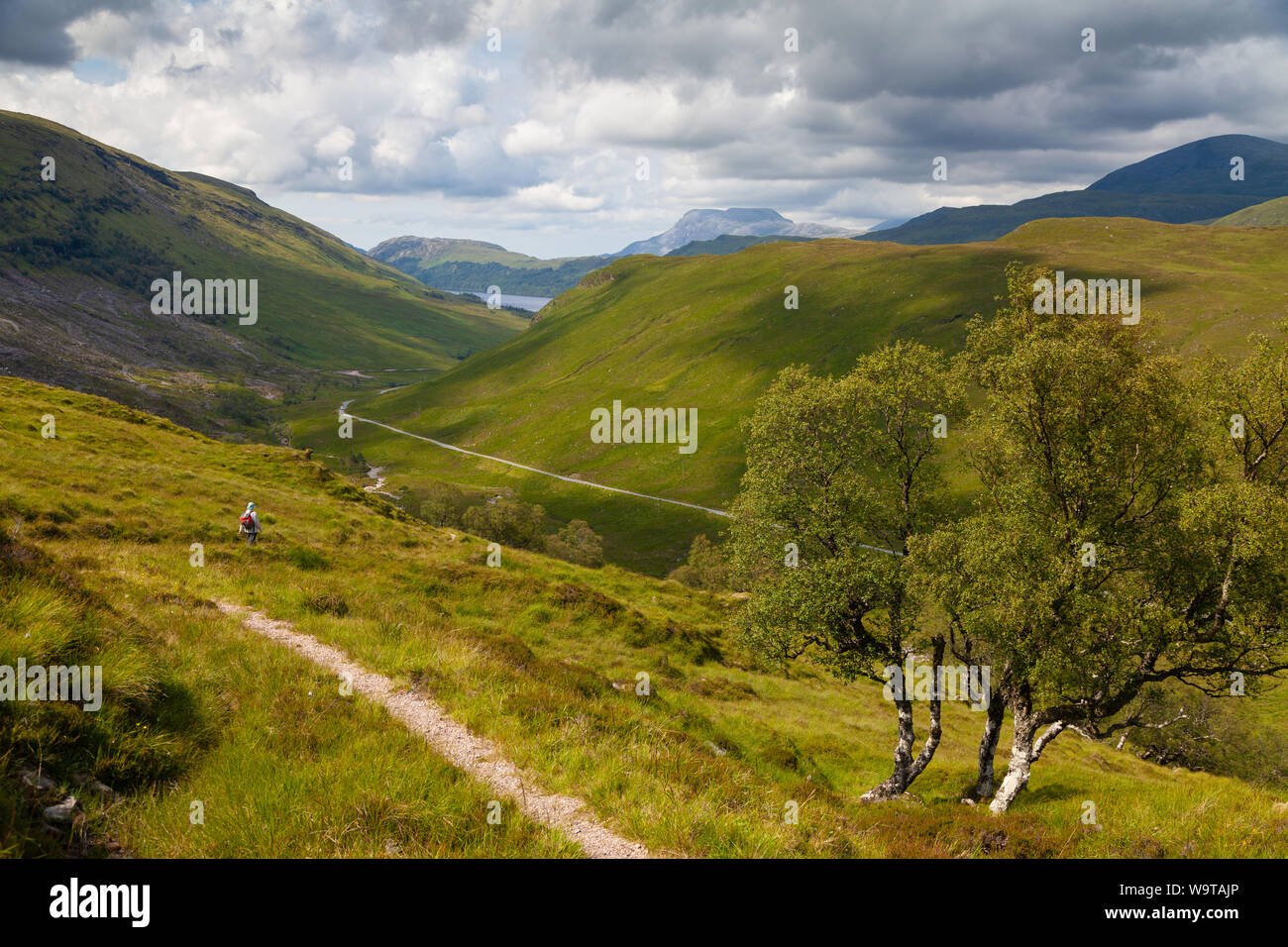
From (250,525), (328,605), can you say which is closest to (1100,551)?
(328,605)

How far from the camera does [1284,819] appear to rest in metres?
13.0

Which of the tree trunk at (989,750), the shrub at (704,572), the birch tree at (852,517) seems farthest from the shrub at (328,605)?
the shrub at (704,572)

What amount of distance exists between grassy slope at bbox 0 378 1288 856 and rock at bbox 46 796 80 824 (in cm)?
34

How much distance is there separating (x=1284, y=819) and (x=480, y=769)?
16.5 meters

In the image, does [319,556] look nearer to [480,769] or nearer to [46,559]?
[46,559]

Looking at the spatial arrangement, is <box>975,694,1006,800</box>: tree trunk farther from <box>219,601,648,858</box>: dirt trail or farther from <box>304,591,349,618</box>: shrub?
<box>304,591,349,618</box>: shrub

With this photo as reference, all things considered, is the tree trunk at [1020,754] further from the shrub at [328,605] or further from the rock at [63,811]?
the rock at [63,811]

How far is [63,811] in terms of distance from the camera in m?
6.74

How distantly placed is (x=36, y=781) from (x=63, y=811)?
1.91 ft

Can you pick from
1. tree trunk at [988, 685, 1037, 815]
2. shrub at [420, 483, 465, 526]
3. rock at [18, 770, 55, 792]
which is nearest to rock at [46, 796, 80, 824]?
rock at [18, 770, 55, 792]

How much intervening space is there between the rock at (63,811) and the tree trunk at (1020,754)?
24319mm

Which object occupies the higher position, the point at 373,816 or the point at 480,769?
the point at 373,816
